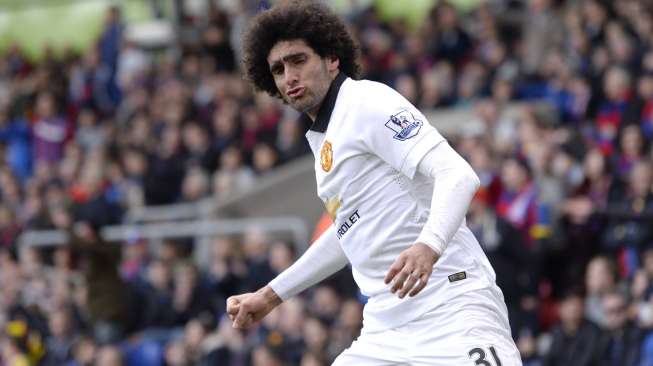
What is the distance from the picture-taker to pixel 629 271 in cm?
1151

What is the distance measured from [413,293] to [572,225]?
732 centimetres

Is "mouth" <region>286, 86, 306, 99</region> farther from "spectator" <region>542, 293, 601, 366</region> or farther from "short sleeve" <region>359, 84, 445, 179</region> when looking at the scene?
"spectator" <region>542, 293, 601, 366</region>

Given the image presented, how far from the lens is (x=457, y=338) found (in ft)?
17.5

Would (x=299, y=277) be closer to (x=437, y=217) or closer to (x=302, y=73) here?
(x=302, y=73)

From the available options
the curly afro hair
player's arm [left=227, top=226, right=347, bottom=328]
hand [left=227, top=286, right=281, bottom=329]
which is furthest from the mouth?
hand [left=227, top=286, right=281, bottom=329]

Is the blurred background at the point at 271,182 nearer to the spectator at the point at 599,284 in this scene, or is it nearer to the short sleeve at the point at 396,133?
the spectator at the point at 599,284

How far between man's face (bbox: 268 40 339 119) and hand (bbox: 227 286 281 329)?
860 millimetres

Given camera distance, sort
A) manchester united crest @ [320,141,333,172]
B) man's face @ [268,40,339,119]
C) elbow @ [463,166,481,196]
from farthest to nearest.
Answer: man's face @ [268,40,339,119], manchester united crest @ [320,141,333,172], elbow @ [463,166,481,196]

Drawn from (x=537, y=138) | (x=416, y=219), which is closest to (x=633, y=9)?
(x=537, y=138)

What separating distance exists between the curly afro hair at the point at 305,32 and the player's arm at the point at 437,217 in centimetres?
88

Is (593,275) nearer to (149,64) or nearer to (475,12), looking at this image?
(475,12)

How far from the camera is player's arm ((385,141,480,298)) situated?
15.9 ft

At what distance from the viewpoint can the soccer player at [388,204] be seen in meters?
5.25

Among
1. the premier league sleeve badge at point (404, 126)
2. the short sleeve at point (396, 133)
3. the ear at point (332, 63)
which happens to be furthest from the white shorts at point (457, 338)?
the ear at point (332, 63)
